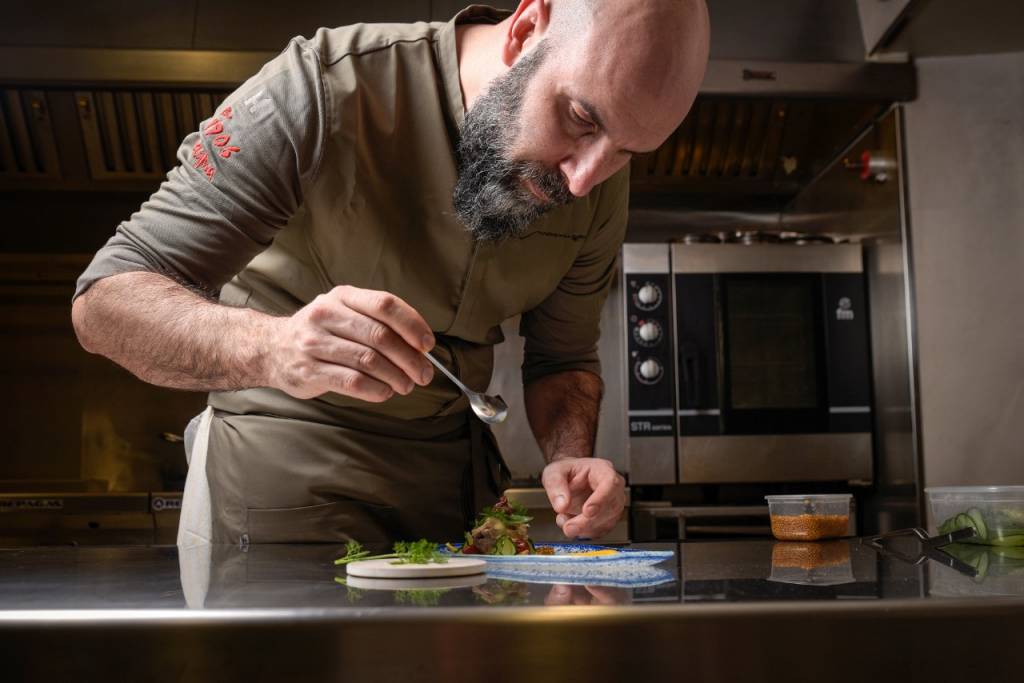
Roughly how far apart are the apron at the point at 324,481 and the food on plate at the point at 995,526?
680 millimetres

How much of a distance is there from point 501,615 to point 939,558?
2.07 ft

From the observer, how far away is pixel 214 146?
1201 millimetres

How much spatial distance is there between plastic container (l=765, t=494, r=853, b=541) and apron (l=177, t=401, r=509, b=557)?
454mm

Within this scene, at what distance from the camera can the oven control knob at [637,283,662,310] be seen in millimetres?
3131

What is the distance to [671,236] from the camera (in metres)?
3.74

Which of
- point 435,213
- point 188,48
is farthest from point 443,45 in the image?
point 188,48

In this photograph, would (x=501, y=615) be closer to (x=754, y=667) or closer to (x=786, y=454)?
(x=754, y=667)

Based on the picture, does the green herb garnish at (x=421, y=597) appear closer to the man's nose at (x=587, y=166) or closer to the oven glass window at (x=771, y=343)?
the man's nose at (x=587, y=166)

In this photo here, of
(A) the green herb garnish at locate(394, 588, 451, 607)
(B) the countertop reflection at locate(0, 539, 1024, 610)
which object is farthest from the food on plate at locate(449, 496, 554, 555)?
(A) the green herb garnish at locate(394, 588, 451, 607)

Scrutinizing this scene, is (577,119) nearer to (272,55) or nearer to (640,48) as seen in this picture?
(640,48)

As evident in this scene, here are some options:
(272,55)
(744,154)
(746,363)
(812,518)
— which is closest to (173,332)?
(812,518)

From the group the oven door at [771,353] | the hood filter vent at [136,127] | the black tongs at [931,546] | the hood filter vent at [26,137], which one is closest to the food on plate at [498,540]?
the black tongs at [931,546]

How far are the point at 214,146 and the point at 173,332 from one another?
0.84 feet

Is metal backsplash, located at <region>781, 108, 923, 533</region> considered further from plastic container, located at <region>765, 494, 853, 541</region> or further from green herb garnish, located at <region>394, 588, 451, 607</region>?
green herb garnish, located at <region>394, 588, 451, 607</region>
